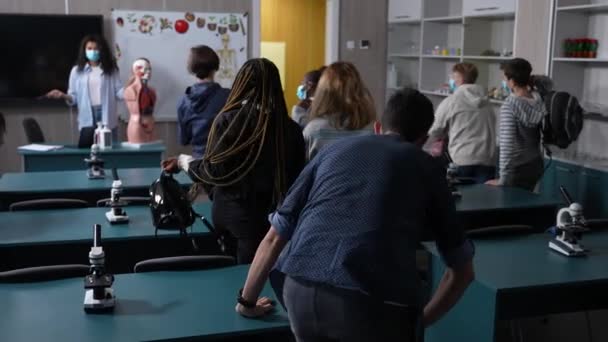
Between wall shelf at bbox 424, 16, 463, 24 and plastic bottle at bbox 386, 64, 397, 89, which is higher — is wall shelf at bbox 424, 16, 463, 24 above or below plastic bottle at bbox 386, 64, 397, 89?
above

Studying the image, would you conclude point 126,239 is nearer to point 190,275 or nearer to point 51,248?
point 51,248

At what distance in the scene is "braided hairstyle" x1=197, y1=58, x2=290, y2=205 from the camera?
7.84 ft

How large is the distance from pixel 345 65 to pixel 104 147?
2318mm

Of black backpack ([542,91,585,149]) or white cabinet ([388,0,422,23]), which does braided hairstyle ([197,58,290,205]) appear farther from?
white cabinet ([388,0,422,23])

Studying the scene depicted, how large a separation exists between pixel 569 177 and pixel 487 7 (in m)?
1.93

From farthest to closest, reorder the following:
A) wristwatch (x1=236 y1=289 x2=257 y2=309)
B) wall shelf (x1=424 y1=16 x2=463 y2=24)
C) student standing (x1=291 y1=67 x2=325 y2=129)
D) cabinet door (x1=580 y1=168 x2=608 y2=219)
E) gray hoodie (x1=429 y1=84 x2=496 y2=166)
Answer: wall shelf (x1=424 y1=16 x2=463 y2=24)
student standing (x1=291 y1=67 x2=325 y2=129)
cabinet door (x1=580 y1=168 x2=608 y2=219)
gray hoodie (x1=429 y1=84 x2=496 y2=166)
wristwatch (x1=236 y1=289 x2=257 y2=309)

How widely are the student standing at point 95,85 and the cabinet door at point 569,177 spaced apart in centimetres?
378

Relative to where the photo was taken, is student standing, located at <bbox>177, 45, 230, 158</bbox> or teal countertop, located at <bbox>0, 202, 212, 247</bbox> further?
student standing, located at <bbox>177, 45, 230, 158</bbox>

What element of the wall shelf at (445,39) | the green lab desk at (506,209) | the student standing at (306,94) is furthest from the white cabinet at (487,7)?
the green lab desk at (506,209)

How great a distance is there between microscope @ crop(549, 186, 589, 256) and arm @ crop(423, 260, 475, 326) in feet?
3.75

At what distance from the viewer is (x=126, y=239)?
2830 millimetres

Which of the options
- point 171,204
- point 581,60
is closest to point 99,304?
point 171,204

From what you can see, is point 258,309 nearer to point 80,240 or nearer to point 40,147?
point 80,240

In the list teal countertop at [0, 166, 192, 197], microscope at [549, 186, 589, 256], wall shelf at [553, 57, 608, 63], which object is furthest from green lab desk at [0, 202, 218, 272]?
wall shelf at [553, 57, 608, 63]
